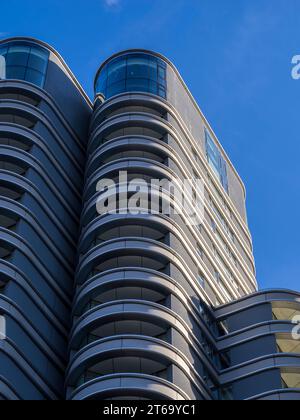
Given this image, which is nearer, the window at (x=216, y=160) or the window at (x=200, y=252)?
the window at (x=200, y=252)

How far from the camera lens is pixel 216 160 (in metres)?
81.5

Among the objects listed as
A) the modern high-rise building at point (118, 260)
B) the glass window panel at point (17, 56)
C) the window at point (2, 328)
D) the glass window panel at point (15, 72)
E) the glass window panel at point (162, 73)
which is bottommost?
the window at point (2, 328)

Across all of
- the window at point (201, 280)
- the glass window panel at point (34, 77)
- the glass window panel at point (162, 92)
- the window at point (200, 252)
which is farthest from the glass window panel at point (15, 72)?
the window at point (201, 280)

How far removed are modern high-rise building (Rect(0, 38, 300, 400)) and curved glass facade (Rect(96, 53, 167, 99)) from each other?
149 mm

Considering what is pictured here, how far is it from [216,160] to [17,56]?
21.6 metres

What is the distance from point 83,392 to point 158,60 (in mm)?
34430

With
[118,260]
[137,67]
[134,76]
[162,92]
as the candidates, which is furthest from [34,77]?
[118,260]

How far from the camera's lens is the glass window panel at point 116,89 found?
233ft

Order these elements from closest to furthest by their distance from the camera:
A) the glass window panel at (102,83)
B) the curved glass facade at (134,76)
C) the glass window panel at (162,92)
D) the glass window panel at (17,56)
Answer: the glass window panel at (17,56)
the curved glass facade at (134,76)
the glass window panel at (162,92)
the glass window panel at (102,83)

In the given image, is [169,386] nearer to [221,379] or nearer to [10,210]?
[221,379]

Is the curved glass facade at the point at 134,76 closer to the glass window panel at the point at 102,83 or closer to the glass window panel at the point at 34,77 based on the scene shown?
the glass window panel at the point at 102,83

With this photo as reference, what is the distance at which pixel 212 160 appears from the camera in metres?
79.8

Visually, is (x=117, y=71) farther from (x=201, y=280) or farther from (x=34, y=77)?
(x=201, y=280)
